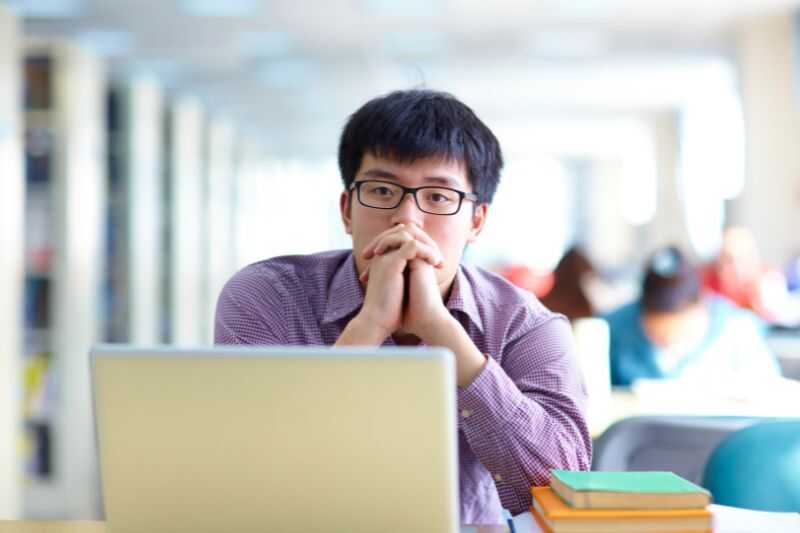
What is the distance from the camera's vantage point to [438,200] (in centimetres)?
167

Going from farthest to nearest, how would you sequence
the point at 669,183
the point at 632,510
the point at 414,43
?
the point at 669,183 < the point at 414,43 < the point at 632,510

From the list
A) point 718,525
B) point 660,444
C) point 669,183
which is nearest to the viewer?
point 718,525

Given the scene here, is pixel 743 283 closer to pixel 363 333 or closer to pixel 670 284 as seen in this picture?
pixel 670 284

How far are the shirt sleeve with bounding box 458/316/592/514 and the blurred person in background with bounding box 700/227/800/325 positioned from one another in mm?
4463

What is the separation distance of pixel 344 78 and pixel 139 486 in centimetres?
913

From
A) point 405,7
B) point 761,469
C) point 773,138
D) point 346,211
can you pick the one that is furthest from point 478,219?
point 773,138

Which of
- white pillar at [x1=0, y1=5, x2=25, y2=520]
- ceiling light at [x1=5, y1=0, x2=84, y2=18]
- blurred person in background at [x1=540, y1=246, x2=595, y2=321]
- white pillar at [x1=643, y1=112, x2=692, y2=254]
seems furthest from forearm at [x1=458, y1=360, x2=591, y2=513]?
white pillar at [x1=643, y1=112, x2=692, y2=254]

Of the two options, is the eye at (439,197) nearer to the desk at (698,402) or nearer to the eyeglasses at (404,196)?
the eyeglasses at (404,196)

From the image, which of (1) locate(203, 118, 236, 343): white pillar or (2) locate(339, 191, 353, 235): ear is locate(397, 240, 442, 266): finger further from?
(1) locate(203, 118, 236, 343): white pillar

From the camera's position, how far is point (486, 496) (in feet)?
5.57

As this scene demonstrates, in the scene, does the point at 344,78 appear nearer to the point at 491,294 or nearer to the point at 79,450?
Result: the point at 79,450

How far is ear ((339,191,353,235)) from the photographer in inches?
68.7

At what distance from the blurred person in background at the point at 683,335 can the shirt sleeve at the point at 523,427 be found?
72.8 inches

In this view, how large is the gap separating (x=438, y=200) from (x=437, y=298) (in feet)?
0.82
